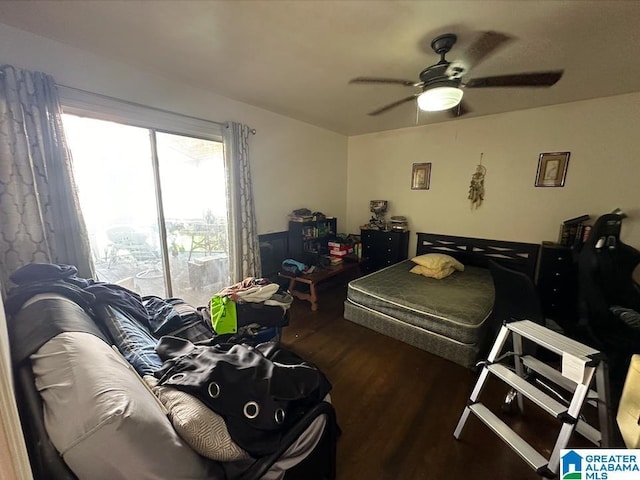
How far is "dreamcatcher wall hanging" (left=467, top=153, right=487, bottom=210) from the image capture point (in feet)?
11.5

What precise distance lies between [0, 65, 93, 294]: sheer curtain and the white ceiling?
417 mm

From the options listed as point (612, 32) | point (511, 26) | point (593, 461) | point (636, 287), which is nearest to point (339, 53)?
point (511, 26)

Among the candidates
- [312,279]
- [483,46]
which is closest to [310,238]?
[312,279]

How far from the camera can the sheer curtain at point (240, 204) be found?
9.22 ft

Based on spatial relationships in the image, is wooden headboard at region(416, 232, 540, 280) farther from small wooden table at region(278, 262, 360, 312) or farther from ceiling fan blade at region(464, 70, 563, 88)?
ceiling fan blade at region(464, 70, 563, 88)

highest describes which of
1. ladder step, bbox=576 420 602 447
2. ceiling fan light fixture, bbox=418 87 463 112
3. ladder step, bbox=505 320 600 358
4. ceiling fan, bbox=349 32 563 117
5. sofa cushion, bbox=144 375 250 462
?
ceiling fan, bbox=349 32 563 117

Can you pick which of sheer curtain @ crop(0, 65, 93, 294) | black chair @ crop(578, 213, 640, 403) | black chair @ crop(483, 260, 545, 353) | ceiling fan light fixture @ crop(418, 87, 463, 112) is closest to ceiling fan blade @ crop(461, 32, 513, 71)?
ceiling fan light fixture @ crop(418, 87, 463, 112)

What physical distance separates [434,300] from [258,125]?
2.82 metres

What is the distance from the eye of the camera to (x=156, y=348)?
1390 millimetres

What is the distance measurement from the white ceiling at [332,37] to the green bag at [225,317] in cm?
185

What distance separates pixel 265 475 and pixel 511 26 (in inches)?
103

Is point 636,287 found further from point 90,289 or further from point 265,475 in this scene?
point 90,289

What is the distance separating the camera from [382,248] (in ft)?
13.6

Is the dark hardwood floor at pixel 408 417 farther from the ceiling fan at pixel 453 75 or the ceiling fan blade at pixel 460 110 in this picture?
the ceiling fan blade at pixel 460 110
